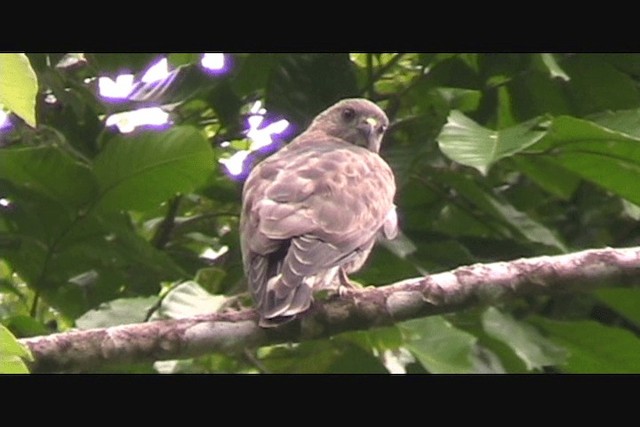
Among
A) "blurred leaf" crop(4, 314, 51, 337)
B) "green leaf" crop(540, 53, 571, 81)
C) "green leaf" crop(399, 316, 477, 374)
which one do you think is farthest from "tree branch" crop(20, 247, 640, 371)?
"green leaf" crop(540, 53, 571, 81)

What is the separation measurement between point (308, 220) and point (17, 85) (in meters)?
1.67

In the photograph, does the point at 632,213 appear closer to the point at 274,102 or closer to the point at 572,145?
the point at 572,145

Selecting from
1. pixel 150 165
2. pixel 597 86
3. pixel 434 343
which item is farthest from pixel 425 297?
pixel 597 86

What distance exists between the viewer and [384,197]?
3988 mm

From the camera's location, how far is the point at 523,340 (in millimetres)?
4086

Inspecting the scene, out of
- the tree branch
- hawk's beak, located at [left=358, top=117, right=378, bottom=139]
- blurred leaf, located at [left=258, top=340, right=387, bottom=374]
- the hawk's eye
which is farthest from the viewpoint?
the hawk's eye

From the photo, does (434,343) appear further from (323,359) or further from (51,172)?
(51,172)

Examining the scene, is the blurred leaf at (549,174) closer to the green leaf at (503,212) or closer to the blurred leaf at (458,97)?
the green leaf at (503,212)

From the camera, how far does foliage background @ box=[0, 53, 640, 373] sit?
12.9 ft

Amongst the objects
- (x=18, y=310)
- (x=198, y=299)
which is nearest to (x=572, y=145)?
(x=198, y=299)

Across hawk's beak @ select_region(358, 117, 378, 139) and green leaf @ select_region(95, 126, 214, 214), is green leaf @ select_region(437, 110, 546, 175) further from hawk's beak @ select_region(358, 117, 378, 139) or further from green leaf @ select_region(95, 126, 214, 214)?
green leaf @ select_region(95, 126, 214, 214)

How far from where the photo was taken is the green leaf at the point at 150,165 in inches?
162

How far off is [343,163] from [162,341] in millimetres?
1292

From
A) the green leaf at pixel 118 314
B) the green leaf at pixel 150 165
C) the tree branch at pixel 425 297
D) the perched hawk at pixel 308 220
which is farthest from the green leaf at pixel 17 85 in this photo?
the green leaf at pixel 150 165
